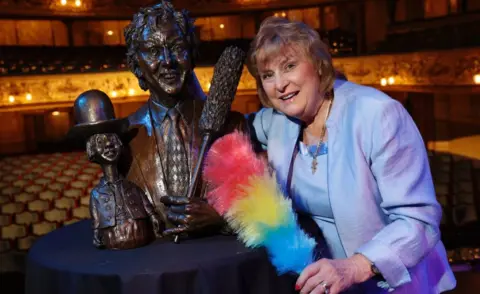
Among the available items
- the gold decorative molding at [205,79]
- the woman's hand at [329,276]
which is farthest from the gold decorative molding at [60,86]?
the woman's hand at [329,276]

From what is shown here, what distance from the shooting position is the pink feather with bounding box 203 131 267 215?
4.83ft

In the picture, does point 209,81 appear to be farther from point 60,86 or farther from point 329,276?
point 329,276

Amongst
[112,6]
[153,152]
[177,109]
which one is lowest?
[153,152]

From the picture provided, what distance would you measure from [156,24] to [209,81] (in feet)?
29.8

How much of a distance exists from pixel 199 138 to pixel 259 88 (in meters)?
0.29

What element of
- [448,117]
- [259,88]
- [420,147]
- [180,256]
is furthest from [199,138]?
[448,117]

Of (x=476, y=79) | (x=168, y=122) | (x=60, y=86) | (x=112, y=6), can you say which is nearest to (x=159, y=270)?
(x=168, y=122)

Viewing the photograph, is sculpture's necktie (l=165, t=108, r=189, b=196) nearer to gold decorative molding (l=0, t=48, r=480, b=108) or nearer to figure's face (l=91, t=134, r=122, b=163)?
figure's face (l=91, t=134, r=122, b=163)

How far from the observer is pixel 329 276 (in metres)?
1.17

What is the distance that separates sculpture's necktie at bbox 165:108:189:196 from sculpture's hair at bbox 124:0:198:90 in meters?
0.19

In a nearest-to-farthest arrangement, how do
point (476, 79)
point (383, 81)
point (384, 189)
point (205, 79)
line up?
point (384, 189)
point (476, 79)
point (383, 81)
point (205, 79)

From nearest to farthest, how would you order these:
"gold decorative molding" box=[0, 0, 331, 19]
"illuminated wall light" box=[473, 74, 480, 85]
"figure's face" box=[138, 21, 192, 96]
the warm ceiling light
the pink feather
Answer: the pink feather, "figure's face" box=[138, 21, 192, 96], "illuminated wall light" box=[473, 74, 480, 85], the warm ceiling light, "gold decorative molding" box=[0, 0, 331, 19]

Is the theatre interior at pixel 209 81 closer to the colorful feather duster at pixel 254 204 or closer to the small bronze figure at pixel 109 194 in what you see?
the colorful feather duster at pixel 254 204

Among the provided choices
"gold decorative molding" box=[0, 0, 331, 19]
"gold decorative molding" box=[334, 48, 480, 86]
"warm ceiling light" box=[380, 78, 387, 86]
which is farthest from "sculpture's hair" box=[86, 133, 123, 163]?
"gold decorative molding" box=[0, 0, 331, 19]
